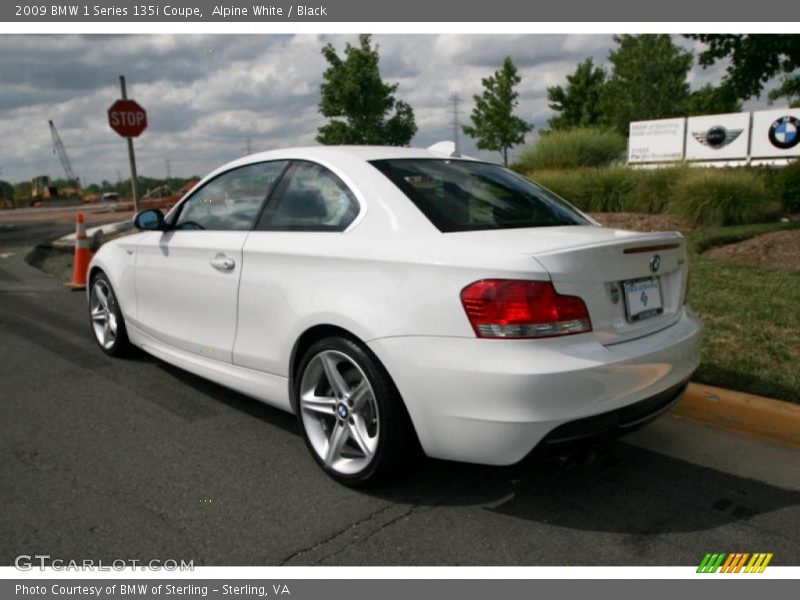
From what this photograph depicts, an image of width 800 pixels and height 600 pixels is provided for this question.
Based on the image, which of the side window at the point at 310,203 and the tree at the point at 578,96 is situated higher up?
the tree at the point at 578,96

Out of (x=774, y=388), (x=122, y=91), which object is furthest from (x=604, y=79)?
(x=774, y=388)

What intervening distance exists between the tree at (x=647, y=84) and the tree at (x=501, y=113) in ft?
23.5

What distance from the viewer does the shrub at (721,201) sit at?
37.7 feet

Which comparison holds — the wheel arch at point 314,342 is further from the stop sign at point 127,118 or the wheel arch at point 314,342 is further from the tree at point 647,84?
the tree at point 647,84

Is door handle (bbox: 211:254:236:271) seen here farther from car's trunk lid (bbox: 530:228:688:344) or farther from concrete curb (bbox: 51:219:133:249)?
concrete curb (bbox: 51:219:133:249)

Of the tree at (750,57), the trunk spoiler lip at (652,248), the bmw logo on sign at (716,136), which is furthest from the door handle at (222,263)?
the bmw logo on sign at (716,136)

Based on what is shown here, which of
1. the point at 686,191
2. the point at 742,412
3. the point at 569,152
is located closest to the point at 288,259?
the point at 742,412

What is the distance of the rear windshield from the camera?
3.23m

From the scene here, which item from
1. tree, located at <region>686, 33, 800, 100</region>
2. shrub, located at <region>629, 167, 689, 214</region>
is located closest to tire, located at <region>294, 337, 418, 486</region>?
tree, located at <region>686, 33, 800, 100</region>

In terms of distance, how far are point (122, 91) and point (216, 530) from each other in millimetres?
11014

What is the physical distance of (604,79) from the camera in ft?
137

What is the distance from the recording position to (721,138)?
2553 centimetres

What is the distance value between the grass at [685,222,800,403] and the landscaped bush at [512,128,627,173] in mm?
9328

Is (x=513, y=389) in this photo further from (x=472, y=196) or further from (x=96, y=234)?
(x=96, y=234)
